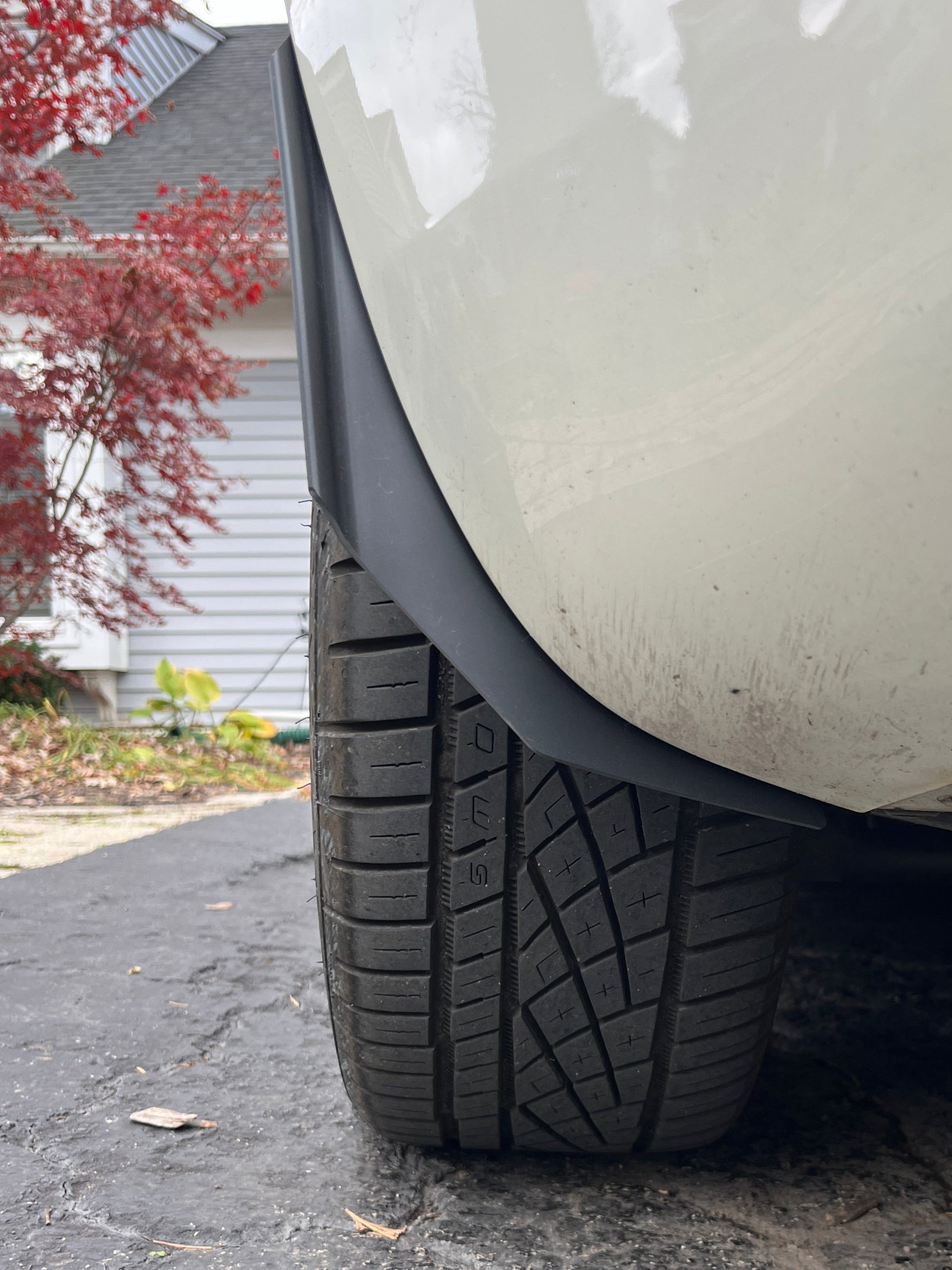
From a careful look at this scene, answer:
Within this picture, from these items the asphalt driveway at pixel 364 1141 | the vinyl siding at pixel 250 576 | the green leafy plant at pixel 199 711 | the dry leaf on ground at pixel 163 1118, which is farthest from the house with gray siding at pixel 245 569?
the dry leaf on ground at pixel 163 1118

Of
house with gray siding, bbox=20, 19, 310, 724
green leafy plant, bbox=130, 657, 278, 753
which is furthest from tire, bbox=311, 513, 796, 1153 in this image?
house with gray siding, bbox=20, 19, 310, 724

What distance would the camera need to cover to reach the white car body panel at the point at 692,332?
1.87ft

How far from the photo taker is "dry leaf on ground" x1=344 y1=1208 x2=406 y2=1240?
96 centimetres

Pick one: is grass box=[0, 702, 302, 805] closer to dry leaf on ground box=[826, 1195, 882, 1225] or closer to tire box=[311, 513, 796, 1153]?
tire box=[311, 513, 796, 1153]

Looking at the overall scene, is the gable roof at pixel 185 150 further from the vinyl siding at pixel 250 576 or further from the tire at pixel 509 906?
the tire at pixel 509 906

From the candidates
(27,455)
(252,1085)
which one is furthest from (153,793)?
(252,1085)

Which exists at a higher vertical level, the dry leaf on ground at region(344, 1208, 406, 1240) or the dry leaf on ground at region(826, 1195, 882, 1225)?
the dry leaf on ground at region(344, 1208, 406, 1240)

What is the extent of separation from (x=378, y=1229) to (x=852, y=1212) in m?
0.47

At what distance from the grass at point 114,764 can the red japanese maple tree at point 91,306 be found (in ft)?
2.13

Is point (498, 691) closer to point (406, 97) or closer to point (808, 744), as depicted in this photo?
point (808, 744)

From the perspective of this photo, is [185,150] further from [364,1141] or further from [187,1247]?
[187,1247]

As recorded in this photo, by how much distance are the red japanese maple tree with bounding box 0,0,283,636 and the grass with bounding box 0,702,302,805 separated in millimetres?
650

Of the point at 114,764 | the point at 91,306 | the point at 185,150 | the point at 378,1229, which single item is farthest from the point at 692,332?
the point at 185,150

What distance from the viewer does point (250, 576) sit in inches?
290
